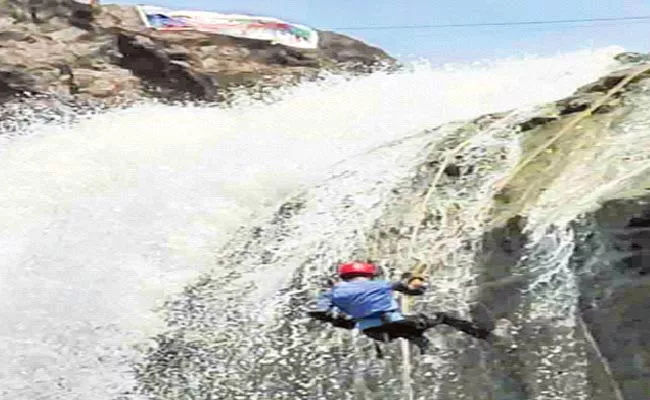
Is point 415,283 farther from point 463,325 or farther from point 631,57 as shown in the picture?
point 631,57

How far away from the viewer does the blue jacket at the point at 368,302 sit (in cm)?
827

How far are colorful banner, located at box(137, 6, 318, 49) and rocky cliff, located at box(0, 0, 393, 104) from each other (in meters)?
0.25

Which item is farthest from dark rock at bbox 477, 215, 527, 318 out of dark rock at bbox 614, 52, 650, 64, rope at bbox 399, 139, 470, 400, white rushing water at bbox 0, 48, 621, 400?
dark rock at bbox 614, 52, 650, 64

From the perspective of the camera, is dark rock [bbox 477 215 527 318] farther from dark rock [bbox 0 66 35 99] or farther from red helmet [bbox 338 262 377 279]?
dark rock [bbox 0 66 35 99]

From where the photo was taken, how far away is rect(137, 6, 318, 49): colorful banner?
23047 millimetres

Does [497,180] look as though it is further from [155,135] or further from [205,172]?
[155,135]

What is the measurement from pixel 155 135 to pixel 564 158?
9153mm

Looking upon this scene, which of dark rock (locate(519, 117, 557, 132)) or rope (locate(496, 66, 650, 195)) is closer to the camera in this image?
rope (locate(496, 66, 650, 195))

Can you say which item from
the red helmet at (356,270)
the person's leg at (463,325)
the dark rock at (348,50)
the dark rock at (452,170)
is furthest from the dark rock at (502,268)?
the dark rock at (348,50)

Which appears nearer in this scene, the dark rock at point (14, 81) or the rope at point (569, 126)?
the rope at point (569, 126)

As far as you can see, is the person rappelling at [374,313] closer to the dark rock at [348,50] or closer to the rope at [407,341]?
the rope at [407,341]

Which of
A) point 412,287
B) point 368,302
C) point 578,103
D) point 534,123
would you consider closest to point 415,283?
point 412,287

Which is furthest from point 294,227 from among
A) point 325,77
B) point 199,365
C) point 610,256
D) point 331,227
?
point 325,77

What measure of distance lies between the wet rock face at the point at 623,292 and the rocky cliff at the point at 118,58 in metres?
12.9
